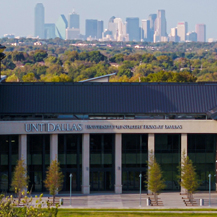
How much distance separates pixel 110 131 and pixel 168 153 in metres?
7.13

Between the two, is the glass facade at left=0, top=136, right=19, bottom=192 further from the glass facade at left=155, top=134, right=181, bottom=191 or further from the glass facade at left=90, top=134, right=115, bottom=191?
the glass facade at left=155, top=134, right=181, bottom=191

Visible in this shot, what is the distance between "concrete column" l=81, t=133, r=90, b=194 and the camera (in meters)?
68.8

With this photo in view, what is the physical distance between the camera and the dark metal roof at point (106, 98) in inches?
2739

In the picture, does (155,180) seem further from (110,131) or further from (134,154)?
(110,131)

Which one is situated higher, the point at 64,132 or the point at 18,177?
the point at 64,132

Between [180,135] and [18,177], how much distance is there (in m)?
18.3

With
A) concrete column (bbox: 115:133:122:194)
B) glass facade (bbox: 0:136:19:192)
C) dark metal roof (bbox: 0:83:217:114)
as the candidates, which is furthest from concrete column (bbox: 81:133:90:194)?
glass facade (bbox: 0:136:19:192)

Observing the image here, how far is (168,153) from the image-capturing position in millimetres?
70562

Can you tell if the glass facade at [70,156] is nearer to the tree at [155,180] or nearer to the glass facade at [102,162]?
the glass facade at [102,162]

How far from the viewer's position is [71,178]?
69938 mm

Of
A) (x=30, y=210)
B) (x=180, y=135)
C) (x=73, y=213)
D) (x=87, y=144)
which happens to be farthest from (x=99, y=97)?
(x=30, y=210)

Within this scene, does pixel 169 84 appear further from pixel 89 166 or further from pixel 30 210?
pixel 30 210

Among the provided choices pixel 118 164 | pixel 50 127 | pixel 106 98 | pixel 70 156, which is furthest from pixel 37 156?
pixel 106 98

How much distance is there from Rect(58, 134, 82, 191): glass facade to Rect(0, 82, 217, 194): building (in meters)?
0.07
